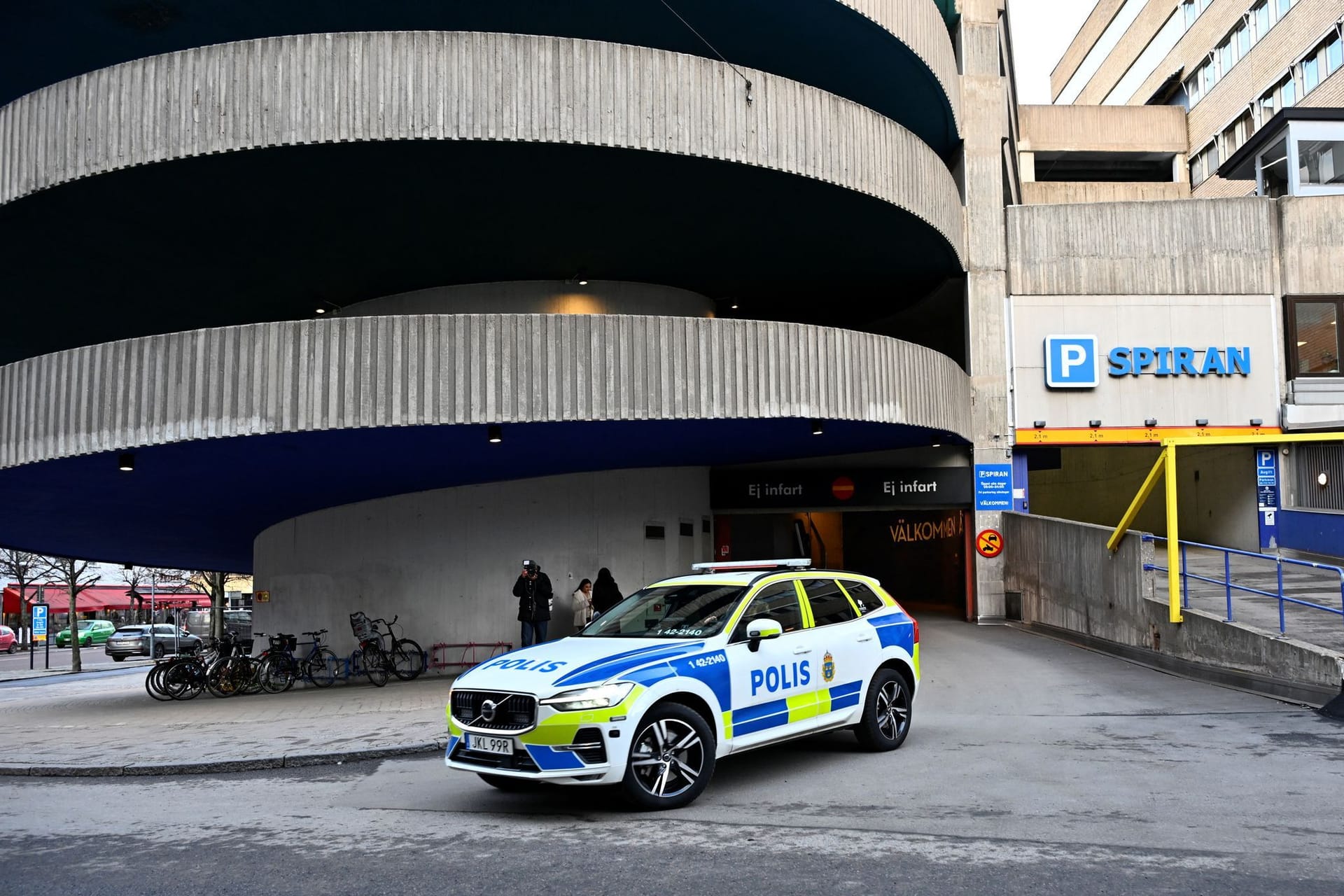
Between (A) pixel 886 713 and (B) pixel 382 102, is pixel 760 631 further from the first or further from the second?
(B) pixel 382 102

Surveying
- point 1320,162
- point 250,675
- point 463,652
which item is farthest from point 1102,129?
point 250,675

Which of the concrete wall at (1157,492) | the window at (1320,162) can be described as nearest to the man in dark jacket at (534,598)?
the concrete wall at (1157,492)

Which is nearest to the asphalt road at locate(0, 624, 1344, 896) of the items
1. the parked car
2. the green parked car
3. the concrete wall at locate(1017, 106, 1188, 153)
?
the concrete wall at locate(1017, 106, 1188, 153)

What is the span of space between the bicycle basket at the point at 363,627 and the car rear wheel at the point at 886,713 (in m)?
10.3

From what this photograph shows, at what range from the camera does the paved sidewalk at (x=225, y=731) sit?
34.7 ft

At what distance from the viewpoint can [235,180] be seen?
15.2m

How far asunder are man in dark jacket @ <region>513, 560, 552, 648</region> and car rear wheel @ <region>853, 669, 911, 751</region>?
8.02m

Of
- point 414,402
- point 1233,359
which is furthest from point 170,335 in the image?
point 1233,359

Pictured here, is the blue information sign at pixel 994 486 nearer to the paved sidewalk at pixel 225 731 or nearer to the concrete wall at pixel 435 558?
the concrete wall at pixel 435 558

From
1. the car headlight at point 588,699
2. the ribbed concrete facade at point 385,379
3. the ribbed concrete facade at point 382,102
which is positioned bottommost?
the car headlight at point 588,699

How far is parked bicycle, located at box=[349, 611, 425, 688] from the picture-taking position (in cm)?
1753

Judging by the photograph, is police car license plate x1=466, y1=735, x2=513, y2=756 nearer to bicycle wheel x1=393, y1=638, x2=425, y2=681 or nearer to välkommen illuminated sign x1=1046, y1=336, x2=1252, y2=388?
bicycle wheel x1=393, y1=638, x2=425, y2=681

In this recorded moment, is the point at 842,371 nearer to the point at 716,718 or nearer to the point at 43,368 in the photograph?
the point at 716,718

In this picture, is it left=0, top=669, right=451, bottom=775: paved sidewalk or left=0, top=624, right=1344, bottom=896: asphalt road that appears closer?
left=0, top=624, right=1344, bottom=896: asphalt road
